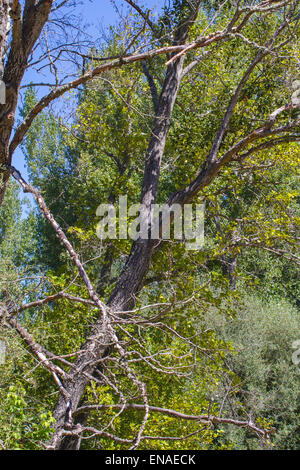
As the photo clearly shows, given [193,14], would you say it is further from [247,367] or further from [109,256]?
[247,367]

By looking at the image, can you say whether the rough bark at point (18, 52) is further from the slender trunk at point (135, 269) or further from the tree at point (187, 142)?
the slender trunk at point (135, 269)

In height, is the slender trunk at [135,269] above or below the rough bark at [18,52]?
below

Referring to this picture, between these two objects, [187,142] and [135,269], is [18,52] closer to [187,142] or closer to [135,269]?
[135,269]

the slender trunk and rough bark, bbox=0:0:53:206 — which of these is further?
the slender trunk

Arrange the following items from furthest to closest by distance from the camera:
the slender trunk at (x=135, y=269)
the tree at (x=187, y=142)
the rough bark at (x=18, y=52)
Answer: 1. the slender trunk at (x=135, y=269)
2. the tree at (x=187, y=142)
3. the rough bark at (x=18, y=52)

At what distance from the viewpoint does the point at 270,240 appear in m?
7.02

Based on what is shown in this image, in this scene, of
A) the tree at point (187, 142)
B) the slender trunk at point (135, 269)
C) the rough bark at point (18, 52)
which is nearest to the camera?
the rough bark at point (18, 52)

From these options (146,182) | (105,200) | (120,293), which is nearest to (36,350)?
(120,293)

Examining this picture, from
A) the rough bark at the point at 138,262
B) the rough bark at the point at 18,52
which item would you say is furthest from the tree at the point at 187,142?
the rough bark at the point at 18,52

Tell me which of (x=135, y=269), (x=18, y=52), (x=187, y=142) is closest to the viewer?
(x=18, y=52)

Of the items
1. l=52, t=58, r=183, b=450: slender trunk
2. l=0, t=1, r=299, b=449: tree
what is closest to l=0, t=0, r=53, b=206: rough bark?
l=0, t=1, r=299, b=449: tree

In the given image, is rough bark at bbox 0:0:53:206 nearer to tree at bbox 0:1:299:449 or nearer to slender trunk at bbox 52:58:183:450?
tree at bbox 0:1:299:449

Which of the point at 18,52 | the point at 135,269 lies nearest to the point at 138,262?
the point at 135,269

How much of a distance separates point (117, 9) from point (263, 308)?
11.0 m
